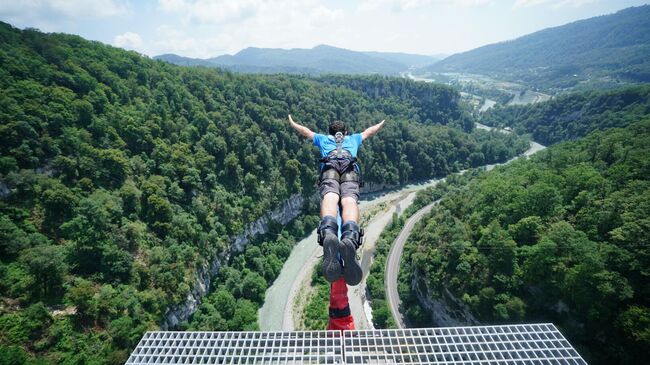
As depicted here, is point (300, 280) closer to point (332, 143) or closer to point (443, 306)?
point (443, 306)

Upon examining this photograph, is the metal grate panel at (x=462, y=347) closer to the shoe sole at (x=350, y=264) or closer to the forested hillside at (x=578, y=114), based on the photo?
the shoe sole at (x=350, y=264)

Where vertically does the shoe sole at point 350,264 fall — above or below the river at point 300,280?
above

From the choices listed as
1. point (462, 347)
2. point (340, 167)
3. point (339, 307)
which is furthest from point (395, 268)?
point (340, 167)

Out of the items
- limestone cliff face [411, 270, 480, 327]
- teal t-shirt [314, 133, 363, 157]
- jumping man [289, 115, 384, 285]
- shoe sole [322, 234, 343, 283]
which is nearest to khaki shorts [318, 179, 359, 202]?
jumping man [289, 115, 384, 285]

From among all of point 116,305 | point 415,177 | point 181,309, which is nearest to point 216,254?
point 181,309

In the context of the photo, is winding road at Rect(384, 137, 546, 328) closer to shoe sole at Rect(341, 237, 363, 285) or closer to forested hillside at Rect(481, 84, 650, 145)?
shoe sole at Rect(341, 237, 363, 285)

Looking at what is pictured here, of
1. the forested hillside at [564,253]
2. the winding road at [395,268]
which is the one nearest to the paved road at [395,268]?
the winding road at [395,268]
